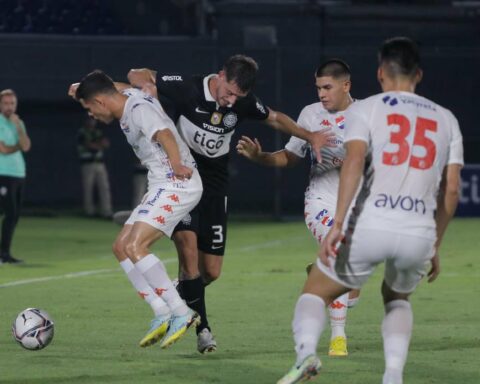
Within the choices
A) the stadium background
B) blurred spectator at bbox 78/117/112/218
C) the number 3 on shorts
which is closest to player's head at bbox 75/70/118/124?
the number 3 on shorts

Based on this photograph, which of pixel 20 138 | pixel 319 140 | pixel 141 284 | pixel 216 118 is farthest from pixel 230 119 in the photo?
pixel 20 138

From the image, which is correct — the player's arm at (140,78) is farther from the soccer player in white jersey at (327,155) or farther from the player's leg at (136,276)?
the player's leg at (136,276)

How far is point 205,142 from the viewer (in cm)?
930

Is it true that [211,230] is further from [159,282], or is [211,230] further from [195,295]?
[159,282]

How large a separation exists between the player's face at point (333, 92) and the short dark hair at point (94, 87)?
153 cm

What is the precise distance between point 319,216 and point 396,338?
254 cm

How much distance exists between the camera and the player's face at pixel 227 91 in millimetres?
8727

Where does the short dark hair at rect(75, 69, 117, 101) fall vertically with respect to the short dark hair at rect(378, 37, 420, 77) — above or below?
below

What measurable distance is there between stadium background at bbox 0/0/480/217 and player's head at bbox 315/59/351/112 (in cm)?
1432

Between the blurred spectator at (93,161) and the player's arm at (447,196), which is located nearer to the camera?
the player's arm at (447,196)

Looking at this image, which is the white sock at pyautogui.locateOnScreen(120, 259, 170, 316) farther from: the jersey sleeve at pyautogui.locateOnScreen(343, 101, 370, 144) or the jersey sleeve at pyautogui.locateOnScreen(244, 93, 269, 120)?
the jersey sleeve at pyautogui.locateOnScreen(343, 101, 370, 144)

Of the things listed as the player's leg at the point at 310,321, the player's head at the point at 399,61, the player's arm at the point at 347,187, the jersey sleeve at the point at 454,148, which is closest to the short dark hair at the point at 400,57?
the player's head at the point at 399,61

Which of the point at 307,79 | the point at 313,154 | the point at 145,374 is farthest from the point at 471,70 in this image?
the point at 145,374

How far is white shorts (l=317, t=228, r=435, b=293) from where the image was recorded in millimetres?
6578
